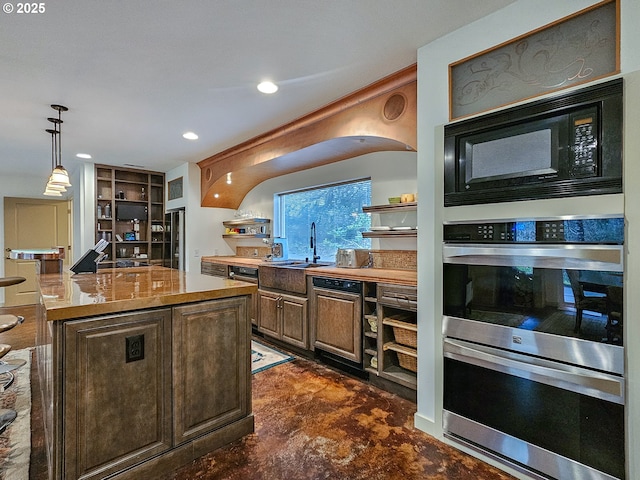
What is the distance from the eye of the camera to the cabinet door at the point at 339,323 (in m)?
2.92

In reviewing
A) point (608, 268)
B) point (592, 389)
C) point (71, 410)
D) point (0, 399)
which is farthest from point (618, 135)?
point (0, 399)

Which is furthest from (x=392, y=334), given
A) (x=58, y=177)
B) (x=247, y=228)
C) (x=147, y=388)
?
(x=58, y=177)

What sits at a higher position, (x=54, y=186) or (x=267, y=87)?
(x=267, y=87)

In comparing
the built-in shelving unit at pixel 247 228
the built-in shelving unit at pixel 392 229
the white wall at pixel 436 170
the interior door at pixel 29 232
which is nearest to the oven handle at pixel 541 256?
the white wall at pixel 436 170

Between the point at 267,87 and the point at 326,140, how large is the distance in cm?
75

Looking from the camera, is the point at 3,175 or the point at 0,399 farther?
the point at 3,175

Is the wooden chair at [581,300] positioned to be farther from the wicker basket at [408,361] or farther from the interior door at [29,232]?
the interior door at [29,232]

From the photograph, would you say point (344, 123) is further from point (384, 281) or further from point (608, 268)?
point (608, 268)

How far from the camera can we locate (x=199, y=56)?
7.59 ft

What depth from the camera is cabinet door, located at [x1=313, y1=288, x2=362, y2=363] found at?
292 centimetres

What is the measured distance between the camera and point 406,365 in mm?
2678

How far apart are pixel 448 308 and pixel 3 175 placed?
8.29 m

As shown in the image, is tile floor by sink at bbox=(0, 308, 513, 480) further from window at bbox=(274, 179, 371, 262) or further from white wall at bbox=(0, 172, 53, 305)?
white wall at bbox=(0, 172, 53, 305)
